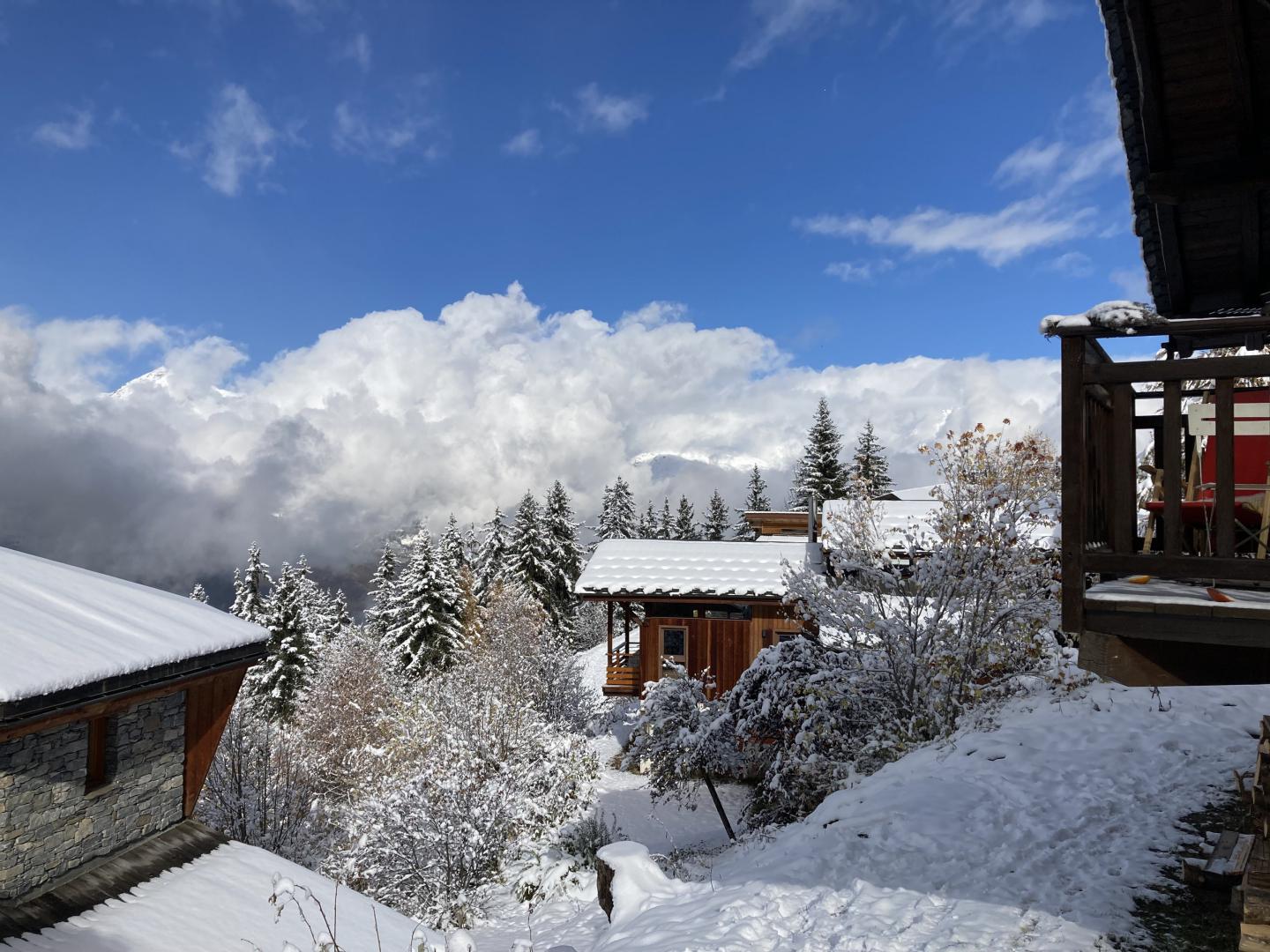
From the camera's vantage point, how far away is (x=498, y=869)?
45.7ft

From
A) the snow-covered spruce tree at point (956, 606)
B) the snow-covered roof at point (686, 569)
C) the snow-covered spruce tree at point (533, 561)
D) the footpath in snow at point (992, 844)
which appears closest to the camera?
the footpath in snow at point (992, 844)

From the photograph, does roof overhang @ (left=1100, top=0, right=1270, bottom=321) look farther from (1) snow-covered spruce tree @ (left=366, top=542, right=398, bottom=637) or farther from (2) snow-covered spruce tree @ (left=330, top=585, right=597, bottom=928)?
(1) snow-covered spruce tree @ (left=366, top=542, right=398, bottom=637)

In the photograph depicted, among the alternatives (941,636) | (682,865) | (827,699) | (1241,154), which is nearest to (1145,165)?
(1241,154)

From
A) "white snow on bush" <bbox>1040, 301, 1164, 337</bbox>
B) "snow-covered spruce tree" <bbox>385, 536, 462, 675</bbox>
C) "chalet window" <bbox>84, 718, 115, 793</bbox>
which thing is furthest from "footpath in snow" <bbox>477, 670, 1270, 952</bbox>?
"snow-covered spruce tree" <bbox>385, 536, 462, 675</bbox>

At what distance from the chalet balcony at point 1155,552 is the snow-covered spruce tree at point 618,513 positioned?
1956 inches

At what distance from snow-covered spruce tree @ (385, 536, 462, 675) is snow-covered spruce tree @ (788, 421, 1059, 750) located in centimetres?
2487

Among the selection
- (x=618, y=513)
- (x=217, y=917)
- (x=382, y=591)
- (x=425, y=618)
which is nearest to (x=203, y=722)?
(x=217, y=917)

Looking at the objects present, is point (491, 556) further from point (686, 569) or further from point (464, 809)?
point (464, 809)

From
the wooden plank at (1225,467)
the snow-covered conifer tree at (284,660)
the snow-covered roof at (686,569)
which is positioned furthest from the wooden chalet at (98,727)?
the snow-covered conifer tree at (284,660)

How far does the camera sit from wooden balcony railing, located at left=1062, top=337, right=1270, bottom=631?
312 cm

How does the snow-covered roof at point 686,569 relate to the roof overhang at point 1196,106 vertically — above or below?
below

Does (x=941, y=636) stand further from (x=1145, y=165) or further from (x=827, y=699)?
(x=1145, y=165)

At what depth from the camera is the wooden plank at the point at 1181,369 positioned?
115 inches

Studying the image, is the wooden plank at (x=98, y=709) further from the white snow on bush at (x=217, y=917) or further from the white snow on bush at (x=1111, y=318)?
the white snow on bush at (x=1111, y=318)
